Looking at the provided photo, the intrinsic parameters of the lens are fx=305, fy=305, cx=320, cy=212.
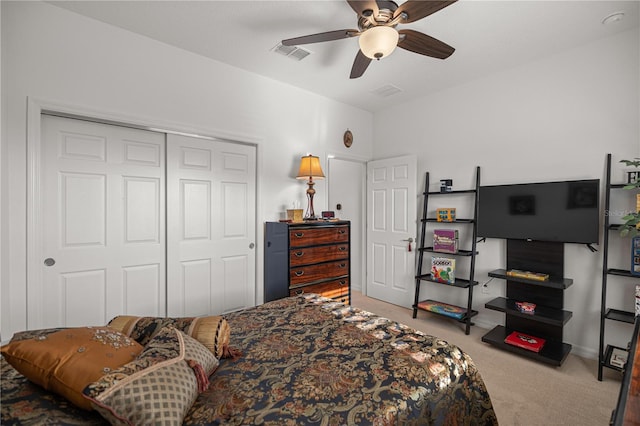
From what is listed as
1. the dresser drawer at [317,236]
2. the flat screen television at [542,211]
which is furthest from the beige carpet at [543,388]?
the dresser drawer at [317,236]

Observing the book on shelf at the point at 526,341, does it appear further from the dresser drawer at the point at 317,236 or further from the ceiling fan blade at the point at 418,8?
the ceiling fan blade at the point at 418,8

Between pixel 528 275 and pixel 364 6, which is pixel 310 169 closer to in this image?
pixel 364 6

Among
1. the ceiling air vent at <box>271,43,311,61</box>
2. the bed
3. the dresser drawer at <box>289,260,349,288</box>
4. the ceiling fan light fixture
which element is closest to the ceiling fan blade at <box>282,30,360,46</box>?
the ceiling fan light fixture

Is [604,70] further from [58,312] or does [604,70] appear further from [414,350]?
[58,312]

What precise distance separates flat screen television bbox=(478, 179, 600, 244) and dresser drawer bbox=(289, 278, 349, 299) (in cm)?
167

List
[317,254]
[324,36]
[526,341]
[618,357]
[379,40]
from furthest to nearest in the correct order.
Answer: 1. [317,254]
2. [526,341]
3. [618,357]
4. [324,36]
5. [379,40]

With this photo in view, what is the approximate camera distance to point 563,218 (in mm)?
2871

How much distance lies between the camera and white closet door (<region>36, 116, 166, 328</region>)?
2.33 m

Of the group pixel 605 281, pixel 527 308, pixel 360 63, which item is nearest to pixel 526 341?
pixel 527 308

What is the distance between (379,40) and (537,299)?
2.91 meters

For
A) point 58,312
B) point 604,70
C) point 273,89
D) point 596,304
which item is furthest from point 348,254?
point 604,70

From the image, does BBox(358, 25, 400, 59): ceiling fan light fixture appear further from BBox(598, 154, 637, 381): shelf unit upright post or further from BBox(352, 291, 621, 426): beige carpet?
BBox(352, 291, 621, 426): beige carpet

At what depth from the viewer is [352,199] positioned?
202 inches

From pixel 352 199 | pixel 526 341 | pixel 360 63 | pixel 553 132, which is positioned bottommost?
pixel 526 341
